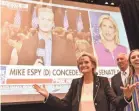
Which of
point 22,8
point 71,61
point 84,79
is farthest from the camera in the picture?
point 71,61

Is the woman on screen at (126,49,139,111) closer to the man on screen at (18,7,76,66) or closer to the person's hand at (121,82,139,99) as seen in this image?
the person's hand at (121,82,139,99)

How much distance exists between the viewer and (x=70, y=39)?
11.3 ft

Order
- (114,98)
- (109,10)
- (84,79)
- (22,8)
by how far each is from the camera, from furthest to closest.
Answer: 1. (109,10)
2. (22,8)
3. (84,79)
4. (114,98)

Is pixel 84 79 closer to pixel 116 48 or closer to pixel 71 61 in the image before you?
pixel 71 61

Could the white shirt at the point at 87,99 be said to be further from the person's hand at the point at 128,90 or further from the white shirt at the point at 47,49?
the white shirt at the point at 47,49

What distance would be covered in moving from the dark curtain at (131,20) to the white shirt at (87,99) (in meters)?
2.58

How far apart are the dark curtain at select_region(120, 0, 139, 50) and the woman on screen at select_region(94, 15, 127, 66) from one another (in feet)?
2.03

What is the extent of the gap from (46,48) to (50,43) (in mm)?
88

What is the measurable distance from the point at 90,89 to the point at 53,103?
32 cm

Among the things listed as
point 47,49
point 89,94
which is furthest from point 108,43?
point 89,94

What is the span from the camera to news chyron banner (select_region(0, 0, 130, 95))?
2992 millimetres

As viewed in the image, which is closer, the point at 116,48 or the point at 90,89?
the point at 90,89

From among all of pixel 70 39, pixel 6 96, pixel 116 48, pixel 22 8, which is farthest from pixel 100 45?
pixel 6 96

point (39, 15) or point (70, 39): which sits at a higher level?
point (39, 15)
